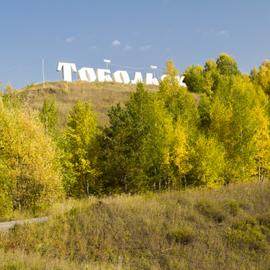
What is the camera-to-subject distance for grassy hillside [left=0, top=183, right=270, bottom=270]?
13495 mm

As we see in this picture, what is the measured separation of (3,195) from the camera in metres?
19.7

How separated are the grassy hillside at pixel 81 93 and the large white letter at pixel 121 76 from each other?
1.35m

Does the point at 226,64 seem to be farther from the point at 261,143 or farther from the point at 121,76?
the point at 261,143

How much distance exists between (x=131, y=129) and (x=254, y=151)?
30.3 feet

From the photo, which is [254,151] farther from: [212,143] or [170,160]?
[170,160]

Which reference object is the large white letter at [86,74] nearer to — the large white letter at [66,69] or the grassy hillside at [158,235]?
the large white letter at [66,69]

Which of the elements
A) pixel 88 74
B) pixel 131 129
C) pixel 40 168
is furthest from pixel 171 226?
pixel 88 74

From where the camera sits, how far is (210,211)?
1781cm

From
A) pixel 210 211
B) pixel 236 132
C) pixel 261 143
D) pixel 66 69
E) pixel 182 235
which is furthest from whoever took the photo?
pixel 66 69

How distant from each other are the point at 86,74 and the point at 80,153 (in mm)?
48479

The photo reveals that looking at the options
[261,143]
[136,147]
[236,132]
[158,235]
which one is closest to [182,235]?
[158,235]

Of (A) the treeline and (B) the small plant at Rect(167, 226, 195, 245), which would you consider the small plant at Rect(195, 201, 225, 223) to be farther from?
(A) the treeline

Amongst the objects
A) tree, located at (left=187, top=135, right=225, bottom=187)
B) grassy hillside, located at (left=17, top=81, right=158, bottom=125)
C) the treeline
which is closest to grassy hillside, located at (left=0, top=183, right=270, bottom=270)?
the treeline

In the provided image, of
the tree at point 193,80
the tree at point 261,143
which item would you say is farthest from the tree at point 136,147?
the tree at point 193,80
